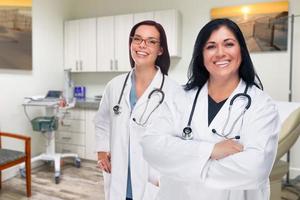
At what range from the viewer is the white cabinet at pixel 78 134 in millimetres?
3859

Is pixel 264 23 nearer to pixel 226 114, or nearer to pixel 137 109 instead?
pixel 137 109

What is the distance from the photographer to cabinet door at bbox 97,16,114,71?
387cm

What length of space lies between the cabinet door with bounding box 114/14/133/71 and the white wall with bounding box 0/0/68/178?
93 centimetres

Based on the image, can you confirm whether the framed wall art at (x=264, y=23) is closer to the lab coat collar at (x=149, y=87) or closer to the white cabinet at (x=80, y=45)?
the white cabinet at (x=80, y=45)

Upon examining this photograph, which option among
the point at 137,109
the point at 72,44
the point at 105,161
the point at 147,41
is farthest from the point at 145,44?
the point at 72,44

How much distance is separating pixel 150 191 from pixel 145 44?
2.46 feet

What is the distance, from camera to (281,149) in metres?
1.66

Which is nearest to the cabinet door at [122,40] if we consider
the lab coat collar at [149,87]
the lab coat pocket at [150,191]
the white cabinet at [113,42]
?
the white cabinet at [113,42]

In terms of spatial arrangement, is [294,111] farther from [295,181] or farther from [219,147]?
[295,181]

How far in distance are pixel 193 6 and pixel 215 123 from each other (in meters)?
2.96

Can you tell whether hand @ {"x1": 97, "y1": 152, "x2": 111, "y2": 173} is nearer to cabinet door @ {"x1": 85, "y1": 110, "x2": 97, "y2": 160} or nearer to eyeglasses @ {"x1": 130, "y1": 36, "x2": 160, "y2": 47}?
eyeglasses @ {"x1": 130, "y1": 36, "x2": 160, "y2": 47}

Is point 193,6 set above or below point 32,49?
above

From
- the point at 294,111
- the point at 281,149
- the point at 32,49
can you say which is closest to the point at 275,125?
the point at 281,149

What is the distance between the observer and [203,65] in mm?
1182
